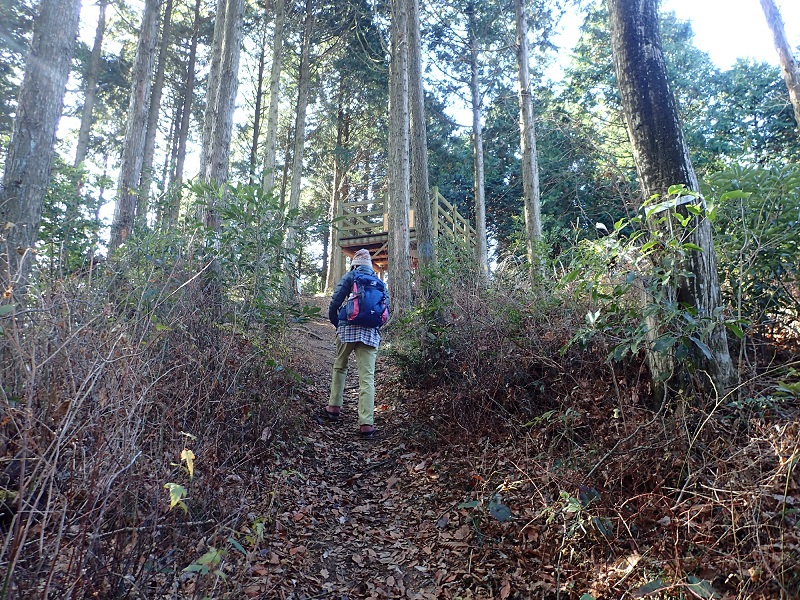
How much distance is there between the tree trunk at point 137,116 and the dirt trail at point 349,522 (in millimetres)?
6039

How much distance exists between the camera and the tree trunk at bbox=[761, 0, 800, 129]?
9.18m

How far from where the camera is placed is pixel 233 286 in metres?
4.94

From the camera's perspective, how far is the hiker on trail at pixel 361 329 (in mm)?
5441

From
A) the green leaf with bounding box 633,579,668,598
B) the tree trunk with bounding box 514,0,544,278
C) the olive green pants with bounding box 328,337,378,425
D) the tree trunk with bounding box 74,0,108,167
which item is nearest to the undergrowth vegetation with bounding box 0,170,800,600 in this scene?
the green leaf with bounding box 633,579,668,598

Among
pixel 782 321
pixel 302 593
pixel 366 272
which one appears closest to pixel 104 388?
pixel 302 593

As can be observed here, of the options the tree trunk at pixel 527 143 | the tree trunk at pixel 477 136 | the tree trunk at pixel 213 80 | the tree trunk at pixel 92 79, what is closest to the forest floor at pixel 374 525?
the tree trunk at pixel 213 80

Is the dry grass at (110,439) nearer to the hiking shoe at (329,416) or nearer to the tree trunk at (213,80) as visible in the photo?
the hiking shoe at (329,416)

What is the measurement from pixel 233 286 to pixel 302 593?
3.03 metres

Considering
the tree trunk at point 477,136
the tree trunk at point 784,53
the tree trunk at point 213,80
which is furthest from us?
the tree trunk at point 477,136

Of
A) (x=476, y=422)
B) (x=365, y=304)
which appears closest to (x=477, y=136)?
(x=365, y=304)

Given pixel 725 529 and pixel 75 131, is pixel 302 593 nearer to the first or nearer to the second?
pixel 725 529

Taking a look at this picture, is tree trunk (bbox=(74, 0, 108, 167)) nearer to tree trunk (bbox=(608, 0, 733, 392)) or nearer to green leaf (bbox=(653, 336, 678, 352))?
tree trunk (bbox=(608, 0, 733, 392))

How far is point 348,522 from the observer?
12.4 feet

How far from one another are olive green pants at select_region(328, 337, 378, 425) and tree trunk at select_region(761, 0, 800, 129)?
9.55 m
